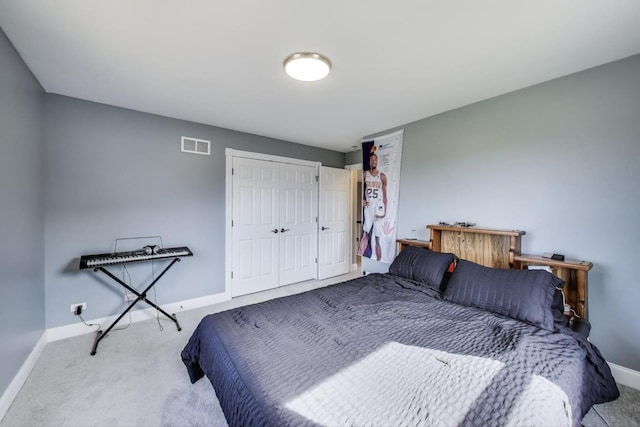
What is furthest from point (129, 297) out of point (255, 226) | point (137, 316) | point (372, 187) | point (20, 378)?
point (372, 187)

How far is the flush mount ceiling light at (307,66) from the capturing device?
5.88 ft

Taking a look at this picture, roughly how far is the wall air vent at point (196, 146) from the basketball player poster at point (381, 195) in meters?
2.21

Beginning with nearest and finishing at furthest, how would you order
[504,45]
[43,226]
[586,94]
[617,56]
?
[504,45]
[617,56]
[586,94]
[43,226]

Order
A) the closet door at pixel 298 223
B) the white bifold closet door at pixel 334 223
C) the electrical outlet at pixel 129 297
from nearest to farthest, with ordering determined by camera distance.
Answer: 1. the electrical outlet at pixel 129 297
2. the closet door at pixel 298 223
3. the white bifold closet door at pixel 334 223

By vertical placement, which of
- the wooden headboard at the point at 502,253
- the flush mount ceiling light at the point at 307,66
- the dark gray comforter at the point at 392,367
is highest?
the flush mount ceiling light at the point at 307,66

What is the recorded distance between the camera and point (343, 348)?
1.35 meters

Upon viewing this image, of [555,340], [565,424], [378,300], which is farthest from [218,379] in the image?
[555,340]

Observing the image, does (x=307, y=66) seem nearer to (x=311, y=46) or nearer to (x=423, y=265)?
(x=311, y=46)

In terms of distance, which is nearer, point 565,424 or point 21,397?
point 565,424

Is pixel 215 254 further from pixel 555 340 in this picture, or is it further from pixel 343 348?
pixel 555 340

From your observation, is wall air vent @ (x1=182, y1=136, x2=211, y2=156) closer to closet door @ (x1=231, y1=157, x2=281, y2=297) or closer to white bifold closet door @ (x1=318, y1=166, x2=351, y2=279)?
closet door @ (x1=231, y1=157, x2=281, y2=297)

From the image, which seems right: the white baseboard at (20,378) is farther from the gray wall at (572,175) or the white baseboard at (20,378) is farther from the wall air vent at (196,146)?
the gray wall at (572,175)

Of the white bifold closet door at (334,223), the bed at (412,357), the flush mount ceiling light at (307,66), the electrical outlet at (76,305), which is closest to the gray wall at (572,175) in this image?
the bed at (412,357)

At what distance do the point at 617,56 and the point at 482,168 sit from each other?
112cm
